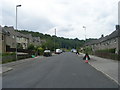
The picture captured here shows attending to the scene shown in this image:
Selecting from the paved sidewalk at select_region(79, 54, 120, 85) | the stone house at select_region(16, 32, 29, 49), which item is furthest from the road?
the stone house at select_region(16, 32, 29, 49)

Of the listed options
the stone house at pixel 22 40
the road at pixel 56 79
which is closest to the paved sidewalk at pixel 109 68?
the road at pixel 56 79

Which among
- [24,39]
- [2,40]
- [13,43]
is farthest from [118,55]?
[24,39]

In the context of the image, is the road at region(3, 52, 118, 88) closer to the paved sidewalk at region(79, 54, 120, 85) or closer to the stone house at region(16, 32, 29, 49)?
the paved sidewalk at region(79, 54, 120, 85)

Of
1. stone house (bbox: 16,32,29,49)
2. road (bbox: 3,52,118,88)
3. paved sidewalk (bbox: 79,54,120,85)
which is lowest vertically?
paved sidewalk (bbox: 79,54,120,85)

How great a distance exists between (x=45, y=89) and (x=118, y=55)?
724 inches

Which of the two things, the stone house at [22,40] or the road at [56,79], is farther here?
the stone house at [22,40]

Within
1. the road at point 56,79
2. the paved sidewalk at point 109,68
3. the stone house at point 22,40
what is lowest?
the paved sidewalk at point 109,68

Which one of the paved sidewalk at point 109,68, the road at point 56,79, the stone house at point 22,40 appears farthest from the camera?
the stone house at point 22,40

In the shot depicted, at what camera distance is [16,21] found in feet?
86.6

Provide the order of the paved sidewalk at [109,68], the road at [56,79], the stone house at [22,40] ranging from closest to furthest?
the road at [56,79]
the paved sidewalk at [109,68]
the stone house at [22,40]

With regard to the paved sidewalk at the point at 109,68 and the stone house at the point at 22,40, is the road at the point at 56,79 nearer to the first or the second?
the paved sidewalk at the point at 109,68

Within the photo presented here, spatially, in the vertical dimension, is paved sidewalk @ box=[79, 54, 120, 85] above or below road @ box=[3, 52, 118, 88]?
below

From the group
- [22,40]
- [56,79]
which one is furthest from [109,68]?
[22,40]

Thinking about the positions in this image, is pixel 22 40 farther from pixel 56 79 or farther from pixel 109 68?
pixel 56 79
